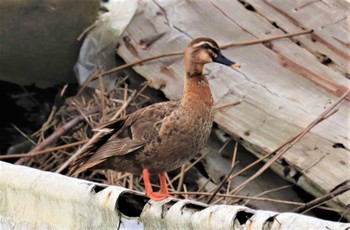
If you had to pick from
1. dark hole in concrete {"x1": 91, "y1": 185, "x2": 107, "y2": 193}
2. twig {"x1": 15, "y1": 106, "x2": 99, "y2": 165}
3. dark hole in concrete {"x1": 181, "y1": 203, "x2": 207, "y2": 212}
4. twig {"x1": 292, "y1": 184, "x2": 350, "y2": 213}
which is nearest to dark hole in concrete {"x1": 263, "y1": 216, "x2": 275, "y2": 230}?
dark hole in concrete {"x1": 181, "y1": 203, "x2": 207, "y2": 212}

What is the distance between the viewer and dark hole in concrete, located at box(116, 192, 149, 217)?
3061 mm

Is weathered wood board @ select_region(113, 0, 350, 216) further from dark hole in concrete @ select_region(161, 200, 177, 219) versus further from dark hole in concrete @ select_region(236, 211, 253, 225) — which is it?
dark hole in concrete @ select_region(236, 211, 253, 225)

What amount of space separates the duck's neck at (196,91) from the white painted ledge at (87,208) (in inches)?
34.8

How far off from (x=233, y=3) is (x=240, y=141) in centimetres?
106

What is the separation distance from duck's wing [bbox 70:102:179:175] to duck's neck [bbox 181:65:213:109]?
0.08m

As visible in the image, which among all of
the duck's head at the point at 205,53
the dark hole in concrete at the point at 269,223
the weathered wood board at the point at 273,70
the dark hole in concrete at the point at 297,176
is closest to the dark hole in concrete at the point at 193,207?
the dark hole in concrete at the point at 269,223

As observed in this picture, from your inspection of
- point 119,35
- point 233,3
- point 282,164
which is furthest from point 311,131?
point 119,35

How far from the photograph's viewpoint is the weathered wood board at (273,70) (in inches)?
177

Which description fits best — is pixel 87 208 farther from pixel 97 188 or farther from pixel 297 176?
pixel 297 176

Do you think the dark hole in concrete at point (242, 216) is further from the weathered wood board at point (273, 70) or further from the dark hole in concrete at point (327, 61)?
the dark hole in concrete at point (327, 61)

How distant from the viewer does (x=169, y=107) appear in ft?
13.1

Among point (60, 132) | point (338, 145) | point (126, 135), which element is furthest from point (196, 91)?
point (60, 132)

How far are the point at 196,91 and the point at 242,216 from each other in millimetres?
1359

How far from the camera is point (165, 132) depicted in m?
3.90
